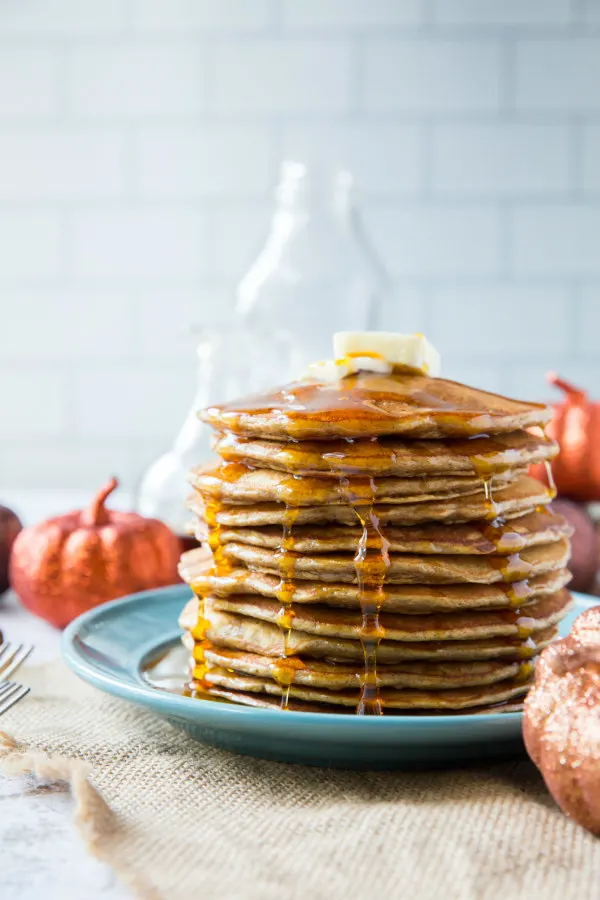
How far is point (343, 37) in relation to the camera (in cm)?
349

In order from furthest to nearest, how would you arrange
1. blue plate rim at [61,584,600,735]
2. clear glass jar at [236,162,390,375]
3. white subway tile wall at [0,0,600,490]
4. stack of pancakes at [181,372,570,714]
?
white subway tile wall at [0,0,600,490] → clear glass jar at [236,162,390,375] → stack of pancakes at [181,372,570,714] → blue plate rim at [61,584,600,735]

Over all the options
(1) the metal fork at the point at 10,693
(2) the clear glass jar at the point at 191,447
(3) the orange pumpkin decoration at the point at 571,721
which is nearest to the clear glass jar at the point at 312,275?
(2) the clear glass jar at the point at 191,447

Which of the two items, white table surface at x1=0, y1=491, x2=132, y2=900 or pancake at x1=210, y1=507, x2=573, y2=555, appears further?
pancake at x1=210, y1=507, x2=573, y2=555

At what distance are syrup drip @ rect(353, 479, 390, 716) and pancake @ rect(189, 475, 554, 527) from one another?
0.01 m

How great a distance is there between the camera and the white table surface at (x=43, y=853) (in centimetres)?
69

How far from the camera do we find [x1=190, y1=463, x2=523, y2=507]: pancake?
0.92 meters

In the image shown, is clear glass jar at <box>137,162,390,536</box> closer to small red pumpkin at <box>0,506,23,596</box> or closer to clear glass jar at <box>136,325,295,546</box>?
clear glass jar at <box>136,325,295,546</box>

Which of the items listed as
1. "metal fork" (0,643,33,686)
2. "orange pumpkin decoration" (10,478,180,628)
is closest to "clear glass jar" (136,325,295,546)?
"orange pumpkin decoration" (10,478,180,628)

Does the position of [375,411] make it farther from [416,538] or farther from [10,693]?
[10,693]

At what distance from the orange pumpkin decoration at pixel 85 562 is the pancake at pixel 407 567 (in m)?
0.53

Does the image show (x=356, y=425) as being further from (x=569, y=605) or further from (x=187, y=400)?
(x=187, y=400)

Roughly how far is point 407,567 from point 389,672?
0.32 ft

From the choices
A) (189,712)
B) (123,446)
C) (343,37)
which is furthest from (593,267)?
(189,712)

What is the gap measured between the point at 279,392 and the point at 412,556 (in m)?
0.22
